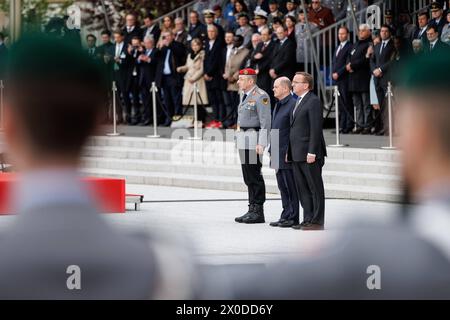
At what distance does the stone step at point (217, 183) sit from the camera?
56.1ft

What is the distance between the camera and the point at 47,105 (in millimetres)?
2283

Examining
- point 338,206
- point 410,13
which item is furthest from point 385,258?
point 410,13

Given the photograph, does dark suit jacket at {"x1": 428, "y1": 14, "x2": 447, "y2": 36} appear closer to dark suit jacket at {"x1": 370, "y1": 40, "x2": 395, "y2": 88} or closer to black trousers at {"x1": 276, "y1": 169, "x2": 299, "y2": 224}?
dark suit jacket at {"x1": 370, "y1": 40, "x2": 395, "y2": 88}

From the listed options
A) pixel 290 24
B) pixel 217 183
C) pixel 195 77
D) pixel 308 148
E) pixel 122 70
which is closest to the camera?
pixel 308 148

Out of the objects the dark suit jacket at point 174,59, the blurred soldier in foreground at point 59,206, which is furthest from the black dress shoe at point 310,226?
the blurred soldier in foreground at point 59,206

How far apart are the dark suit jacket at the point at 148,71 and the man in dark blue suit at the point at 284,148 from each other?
32.0ft

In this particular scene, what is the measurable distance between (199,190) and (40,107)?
55.6 feet

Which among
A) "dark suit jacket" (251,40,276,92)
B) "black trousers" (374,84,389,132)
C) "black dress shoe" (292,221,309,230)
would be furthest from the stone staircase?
"black dress shoe" (292,221,309,230)

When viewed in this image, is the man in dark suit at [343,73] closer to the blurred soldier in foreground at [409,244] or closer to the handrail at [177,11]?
the handrail at [177,11]

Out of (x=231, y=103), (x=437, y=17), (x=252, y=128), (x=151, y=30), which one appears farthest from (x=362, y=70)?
(x=252, y=128)

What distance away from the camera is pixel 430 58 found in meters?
2.53

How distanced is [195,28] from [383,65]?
473cm

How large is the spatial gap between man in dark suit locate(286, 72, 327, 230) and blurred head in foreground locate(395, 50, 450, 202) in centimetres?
1060

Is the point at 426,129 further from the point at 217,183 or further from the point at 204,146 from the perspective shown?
the point at 204,146
